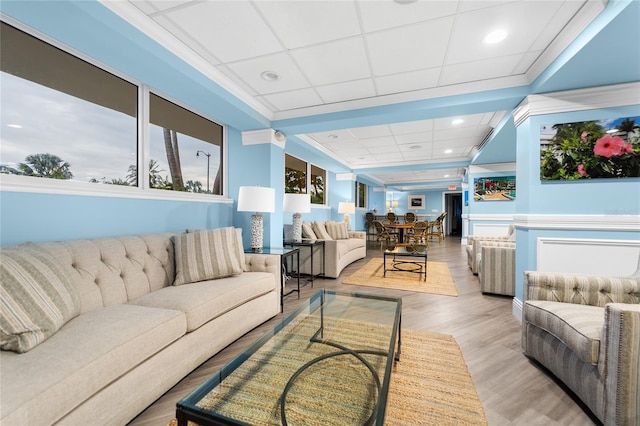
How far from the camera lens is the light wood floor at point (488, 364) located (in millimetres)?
1448

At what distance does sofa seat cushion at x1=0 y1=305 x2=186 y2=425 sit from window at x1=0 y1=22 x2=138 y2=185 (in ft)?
4.29

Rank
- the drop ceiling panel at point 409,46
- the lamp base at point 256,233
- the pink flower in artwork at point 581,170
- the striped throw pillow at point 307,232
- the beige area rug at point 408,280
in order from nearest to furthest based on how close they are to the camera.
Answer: the drop ceiling panel at point 409,46
the pink flower in artwork at point 581,170
the lamp base at point 256,233
the beige area rug at point 408,280
the striped throw pillow at point 307,232

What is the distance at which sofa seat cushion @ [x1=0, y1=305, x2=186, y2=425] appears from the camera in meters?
0.96

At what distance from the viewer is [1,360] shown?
111 centimetres

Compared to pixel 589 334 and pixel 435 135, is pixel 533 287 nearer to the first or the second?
pixel 589 334

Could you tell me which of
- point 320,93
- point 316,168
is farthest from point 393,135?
point 316,168

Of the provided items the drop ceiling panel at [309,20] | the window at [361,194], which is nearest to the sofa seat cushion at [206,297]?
the drop ceiling panel at [309,20]

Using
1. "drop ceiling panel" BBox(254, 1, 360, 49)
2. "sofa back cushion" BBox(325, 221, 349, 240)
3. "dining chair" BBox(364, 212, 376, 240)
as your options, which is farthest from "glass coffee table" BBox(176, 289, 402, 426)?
"dining chair" BBox(364, 212, 376, 240)

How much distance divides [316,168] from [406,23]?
17.0ft

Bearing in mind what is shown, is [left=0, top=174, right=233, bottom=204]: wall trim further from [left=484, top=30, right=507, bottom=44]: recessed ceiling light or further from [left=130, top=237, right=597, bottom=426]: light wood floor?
[left=484, top=30, right=507, bottom=44]: recessed ceiling light

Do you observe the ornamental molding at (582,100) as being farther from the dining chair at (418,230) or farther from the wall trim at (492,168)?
the dining chair at (418,230)

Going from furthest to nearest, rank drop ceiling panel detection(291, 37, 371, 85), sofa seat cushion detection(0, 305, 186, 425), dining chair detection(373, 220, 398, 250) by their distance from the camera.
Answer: dining chair detection(373, 220, 398, 250) → drop ceiling panel detection(291, 37, 371, 85) → sofa seat cushion detection(0, 305, 186, 425)

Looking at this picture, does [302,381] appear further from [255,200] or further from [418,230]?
[418,230]

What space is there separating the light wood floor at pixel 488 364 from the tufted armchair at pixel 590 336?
0.12 m
